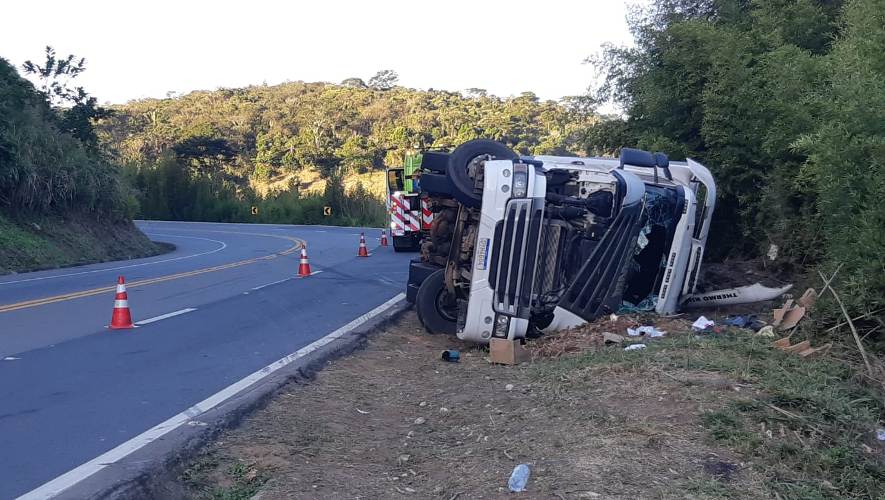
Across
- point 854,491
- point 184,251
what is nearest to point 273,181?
point 184,251

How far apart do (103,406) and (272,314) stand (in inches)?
237

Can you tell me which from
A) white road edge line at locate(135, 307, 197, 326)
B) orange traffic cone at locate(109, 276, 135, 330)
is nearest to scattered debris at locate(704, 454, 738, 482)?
orange traffic cone at locate(109, 276, 135, 330)

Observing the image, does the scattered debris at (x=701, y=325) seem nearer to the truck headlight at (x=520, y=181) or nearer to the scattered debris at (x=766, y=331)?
the scattered debris at (x=766, y=331)

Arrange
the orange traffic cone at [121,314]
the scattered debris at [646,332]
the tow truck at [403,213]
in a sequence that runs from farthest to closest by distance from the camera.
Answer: the tow truck at [403,213]
the orange traffic cone at [121,314]
the scattered debris at [646,332]

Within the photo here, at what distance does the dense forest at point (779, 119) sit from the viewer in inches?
314

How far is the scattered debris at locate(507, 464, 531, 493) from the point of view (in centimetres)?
504

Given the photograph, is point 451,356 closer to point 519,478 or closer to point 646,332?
point 646,332

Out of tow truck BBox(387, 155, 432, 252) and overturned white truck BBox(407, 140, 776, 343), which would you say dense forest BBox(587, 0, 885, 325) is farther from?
tow truck BBox(387, 155, 432, 252)

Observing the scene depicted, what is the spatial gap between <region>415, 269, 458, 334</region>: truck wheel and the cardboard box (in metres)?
1.81

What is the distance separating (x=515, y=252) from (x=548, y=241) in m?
0.45

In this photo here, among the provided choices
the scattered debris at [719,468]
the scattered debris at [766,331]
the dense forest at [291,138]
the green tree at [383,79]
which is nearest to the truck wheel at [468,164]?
the scattered debris at [766,331]

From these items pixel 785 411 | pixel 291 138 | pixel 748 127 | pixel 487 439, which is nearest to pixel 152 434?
pixel 487 439

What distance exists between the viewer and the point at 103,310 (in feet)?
44.1

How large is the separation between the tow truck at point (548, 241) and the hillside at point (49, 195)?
16.3 metres
